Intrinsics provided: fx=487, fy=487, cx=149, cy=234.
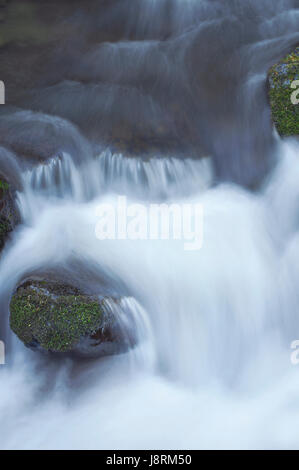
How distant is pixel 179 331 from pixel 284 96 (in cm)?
385

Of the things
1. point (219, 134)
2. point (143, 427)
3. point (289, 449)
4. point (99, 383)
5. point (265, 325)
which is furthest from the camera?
point (219, 134)

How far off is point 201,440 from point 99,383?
4.21ft

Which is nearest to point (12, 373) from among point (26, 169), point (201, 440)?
point (201, 440)

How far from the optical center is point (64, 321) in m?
5.34

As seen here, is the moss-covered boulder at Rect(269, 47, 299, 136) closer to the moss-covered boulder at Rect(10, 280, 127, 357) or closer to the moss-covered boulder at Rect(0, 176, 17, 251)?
the moss-covered boulder at Rect(10, 280, 127, 357)

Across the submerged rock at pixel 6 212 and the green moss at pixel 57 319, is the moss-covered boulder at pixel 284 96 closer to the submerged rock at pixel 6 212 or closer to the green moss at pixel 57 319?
the green moss at pixel 57 319

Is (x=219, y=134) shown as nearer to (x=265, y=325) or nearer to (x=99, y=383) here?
(x=265, y=325)

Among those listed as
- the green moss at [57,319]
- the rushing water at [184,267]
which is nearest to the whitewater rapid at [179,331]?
the rushing water at [184,267]

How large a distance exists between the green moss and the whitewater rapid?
0.37 m

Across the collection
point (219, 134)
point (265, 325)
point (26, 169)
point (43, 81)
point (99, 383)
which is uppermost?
point (43, 81)

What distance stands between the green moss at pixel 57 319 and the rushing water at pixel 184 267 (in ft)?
1.20

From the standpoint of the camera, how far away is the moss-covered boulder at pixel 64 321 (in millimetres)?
5352

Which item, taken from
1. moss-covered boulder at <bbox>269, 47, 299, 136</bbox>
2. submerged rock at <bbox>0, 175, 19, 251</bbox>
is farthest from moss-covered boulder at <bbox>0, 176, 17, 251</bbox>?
moss-covered boulder at <bbox>269, 47, 299, 136</bbox>

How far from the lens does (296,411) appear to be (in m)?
5.17
